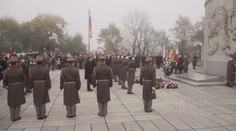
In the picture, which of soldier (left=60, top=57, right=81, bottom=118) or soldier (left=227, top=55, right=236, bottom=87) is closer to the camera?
soldier (left=60, top=57, right=81, bottom=118)

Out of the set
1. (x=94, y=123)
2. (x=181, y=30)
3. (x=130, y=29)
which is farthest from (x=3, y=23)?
(x=94, y=123)

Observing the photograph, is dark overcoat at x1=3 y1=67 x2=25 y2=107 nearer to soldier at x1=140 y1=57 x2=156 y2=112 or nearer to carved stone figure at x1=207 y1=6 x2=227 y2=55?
soldier at x1=140 y1=57 x2=156 y2=112

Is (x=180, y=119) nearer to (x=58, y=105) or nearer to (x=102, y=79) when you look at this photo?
(x=102, y=79)

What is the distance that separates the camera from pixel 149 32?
155 ft

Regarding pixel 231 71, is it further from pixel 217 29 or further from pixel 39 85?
pixel 39 85

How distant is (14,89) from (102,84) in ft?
9.32

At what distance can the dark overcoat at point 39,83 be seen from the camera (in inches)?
288

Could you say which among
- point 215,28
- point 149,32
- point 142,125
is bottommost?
point 142,125

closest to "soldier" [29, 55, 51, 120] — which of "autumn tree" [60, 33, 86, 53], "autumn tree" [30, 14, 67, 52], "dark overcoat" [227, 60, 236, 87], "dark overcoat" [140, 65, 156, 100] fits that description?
"dark overcoat" [140, 65, 156, 100]

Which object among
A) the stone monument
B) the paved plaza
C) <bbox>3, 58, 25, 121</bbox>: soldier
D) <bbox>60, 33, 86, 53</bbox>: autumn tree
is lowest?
the paved plaza

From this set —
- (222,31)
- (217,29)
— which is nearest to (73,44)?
(217,29)

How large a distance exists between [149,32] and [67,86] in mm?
41193

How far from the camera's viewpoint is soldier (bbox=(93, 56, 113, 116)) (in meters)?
7.69

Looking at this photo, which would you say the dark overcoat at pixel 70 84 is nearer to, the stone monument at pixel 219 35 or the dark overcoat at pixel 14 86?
the dark overcoat at pixel 14 86
